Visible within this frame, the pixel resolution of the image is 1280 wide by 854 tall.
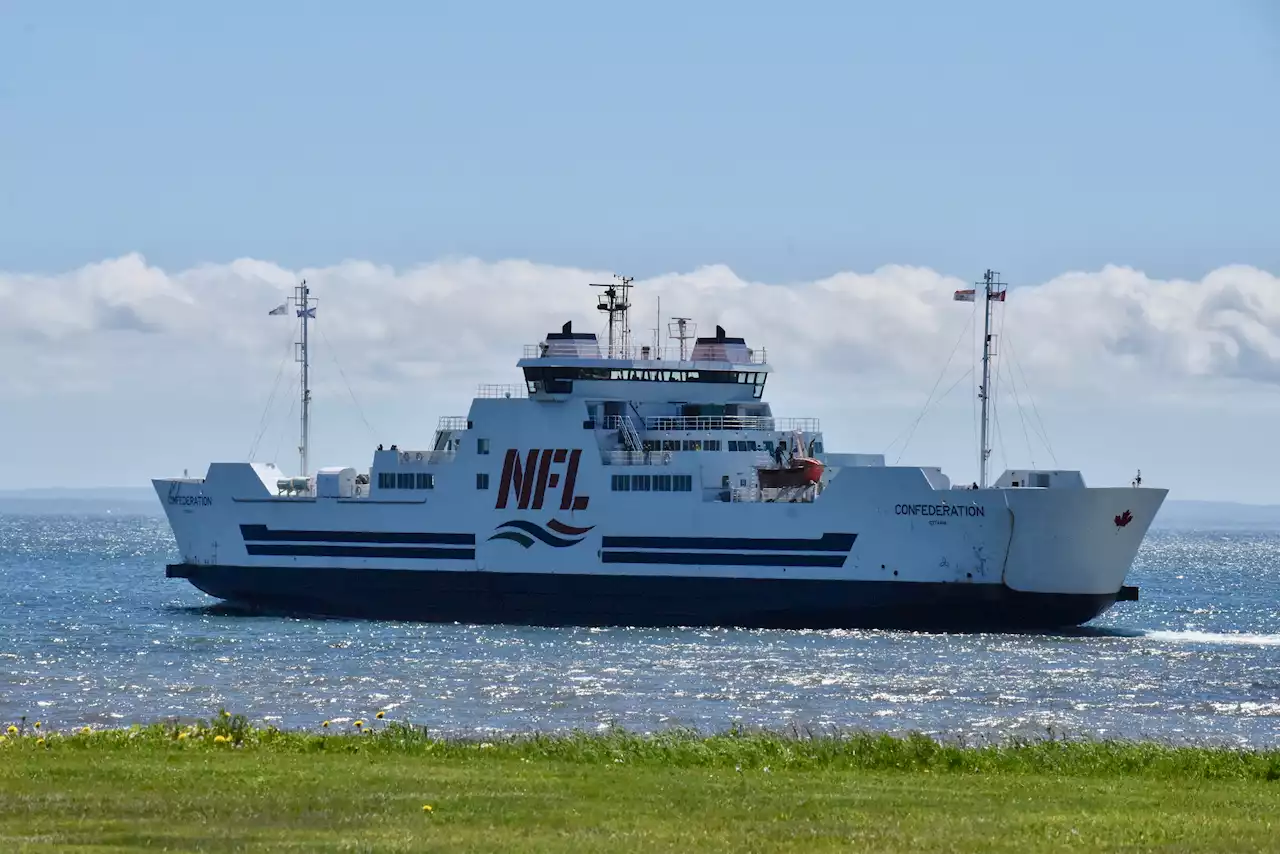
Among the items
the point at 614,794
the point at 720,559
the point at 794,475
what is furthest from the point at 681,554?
the point at 614,794

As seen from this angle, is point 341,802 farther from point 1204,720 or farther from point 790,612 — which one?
point 790,612

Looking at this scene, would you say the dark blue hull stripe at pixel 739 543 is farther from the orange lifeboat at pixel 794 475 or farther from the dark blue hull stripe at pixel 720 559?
the orange lifeboat at pixel 794 475

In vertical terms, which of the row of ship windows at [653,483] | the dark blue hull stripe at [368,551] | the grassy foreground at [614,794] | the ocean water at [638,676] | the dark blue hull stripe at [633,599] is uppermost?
the row of ship windows at [653,483]

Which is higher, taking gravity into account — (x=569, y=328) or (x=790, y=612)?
(x=569, y=328)

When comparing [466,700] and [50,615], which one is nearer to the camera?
[466,700]

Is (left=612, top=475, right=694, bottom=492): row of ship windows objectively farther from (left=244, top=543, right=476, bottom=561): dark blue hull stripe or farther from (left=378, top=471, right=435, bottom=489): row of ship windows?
(left=378, top=471, right=435, bottom=489): row of ship windows

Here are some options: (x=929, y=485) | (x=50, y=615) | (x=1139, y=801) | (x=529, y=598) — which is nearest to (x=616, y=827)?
(x=1139, y=801)

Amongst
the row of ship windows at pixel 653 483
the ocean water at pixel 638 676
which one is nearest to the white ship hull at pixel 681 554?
the row of ship windows at pixel 653 483

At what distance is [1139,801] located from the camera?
17219mm

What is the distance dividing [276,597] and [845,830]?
3701 cm

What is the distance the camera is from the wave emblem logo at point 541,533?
47.1 m

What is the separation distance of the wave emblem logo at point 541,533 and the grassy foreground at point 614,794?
2442cm

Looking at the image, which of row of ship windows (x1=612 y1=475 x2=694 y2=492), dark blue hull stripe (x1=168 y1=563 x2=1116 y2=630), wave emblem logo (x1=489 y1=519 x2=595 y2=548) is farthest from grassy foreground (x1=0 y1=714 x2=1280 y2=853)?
wave emblem logo (x1=489 y1=519 x2=595 y2=548)

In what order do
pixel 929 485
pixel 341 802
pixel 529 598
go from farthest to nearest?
pixel 529 598, pixel 929 485, pixel 341 802
